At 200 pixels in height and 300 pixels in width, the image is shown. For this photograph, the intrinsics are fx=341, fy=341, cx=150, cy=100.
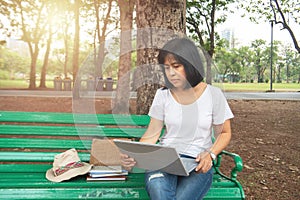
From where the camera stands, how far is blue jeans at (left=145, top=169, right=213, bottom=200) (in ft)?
6.92

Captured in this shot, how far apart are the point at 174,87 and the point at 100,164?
0.91 meters

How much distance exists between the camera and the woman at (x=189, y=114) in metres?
2.25

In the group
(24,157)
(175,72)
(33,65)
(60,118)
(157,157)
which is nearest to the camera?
(157,157)

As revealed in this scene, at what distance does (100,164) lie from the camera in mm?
2783

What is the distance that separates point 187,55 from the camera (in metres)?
2.31

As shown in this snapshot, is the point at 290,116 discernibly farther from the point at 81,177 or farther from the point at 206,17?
the point at 81,177

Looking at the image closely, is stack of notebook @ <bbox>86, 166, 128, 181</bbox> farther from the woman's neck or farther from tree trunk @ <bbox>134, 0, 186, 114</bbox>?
→ tree trunk @ <bbox>134, 0, 186, 114</bbox>

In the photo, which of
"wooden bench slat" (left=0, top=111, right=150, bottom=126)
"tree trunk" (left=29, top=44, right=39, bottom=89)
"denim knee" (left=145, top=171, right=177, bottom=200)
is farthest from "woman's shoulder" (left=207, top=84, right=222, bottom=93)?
"tree trunk" (left=29, top=44, right=39, bottom=89)

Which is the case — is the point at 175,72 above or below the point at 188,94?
above

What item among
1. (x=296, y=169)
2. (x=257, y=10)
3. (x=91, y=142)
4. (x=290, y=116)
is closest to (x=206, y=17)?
(x=257, y=10)

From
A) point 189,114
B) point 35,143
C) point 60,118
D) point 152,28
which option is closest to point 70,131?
point 60,118

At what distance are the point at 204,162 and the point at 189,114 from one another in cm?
37

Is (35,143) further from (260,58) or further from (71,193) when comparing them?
(260,58)

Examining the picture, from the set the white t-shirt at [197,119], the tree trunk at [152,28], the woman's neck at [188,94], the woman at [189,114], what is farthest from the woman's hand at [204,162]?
the tree trunk at [152,28]
